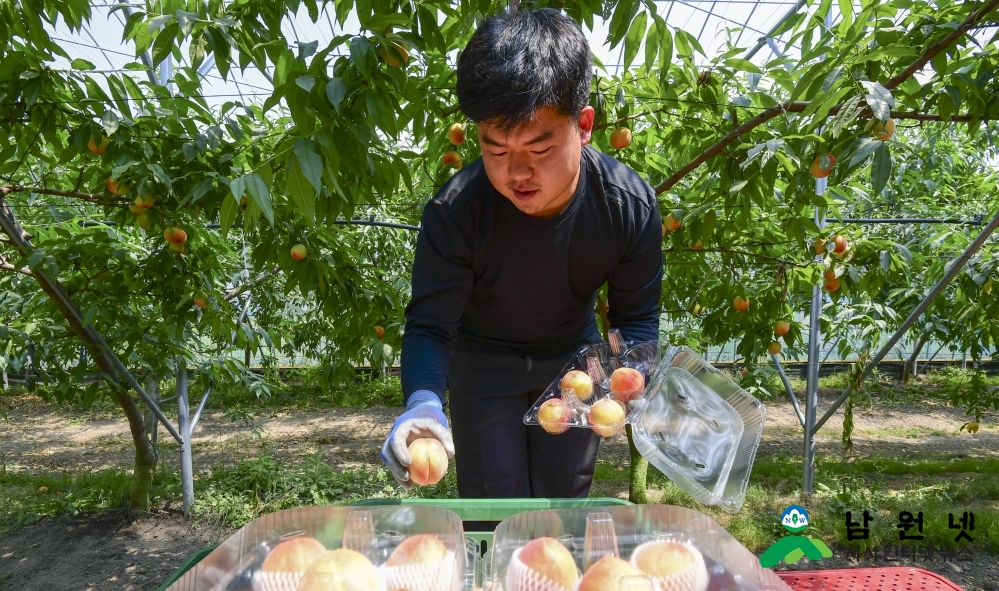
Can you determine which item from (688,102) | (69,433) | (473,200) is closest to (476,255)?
(473,200)

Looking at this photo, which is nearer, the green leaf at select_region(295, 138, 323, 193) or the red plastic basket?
the red plastic basket

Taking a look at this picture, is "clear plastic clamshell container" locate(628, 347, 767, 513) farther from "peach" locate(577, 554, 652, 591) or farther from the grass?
the grass

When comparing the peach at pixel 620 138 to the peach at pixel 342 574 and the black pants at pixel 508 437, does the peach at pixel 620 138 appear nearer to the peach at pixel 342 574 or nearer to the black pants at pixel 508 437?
the black pants at pixel 508 437

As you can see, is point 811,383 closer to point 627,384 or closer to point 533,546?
point 627,384

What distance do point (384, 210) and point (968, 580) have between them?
3.54 m

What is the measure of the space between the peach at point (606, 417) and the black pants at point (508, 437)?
297 mm

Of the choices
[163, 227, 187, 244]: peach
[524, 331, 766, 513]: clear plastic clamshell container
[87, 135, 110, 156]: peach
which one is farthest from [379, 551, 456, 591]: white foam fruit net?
[163, 227, 187, 244]: peach

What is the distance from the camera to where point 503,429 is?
1.57 m

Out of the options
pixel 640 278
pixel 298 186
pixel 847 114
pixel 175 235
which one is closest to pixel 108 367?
pixel 175 235

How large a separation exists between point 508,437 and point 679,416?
47 cm

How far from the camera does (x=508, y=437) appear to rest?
157 centimetres

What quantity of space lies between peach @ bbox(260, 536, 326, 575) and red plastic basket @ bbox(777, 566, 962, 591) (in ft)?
2.15

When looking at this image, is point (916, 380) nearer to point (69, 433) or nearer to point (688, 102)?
point (688, 102)

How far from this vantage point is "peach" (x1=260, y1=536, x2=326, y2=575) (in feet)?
2.69
